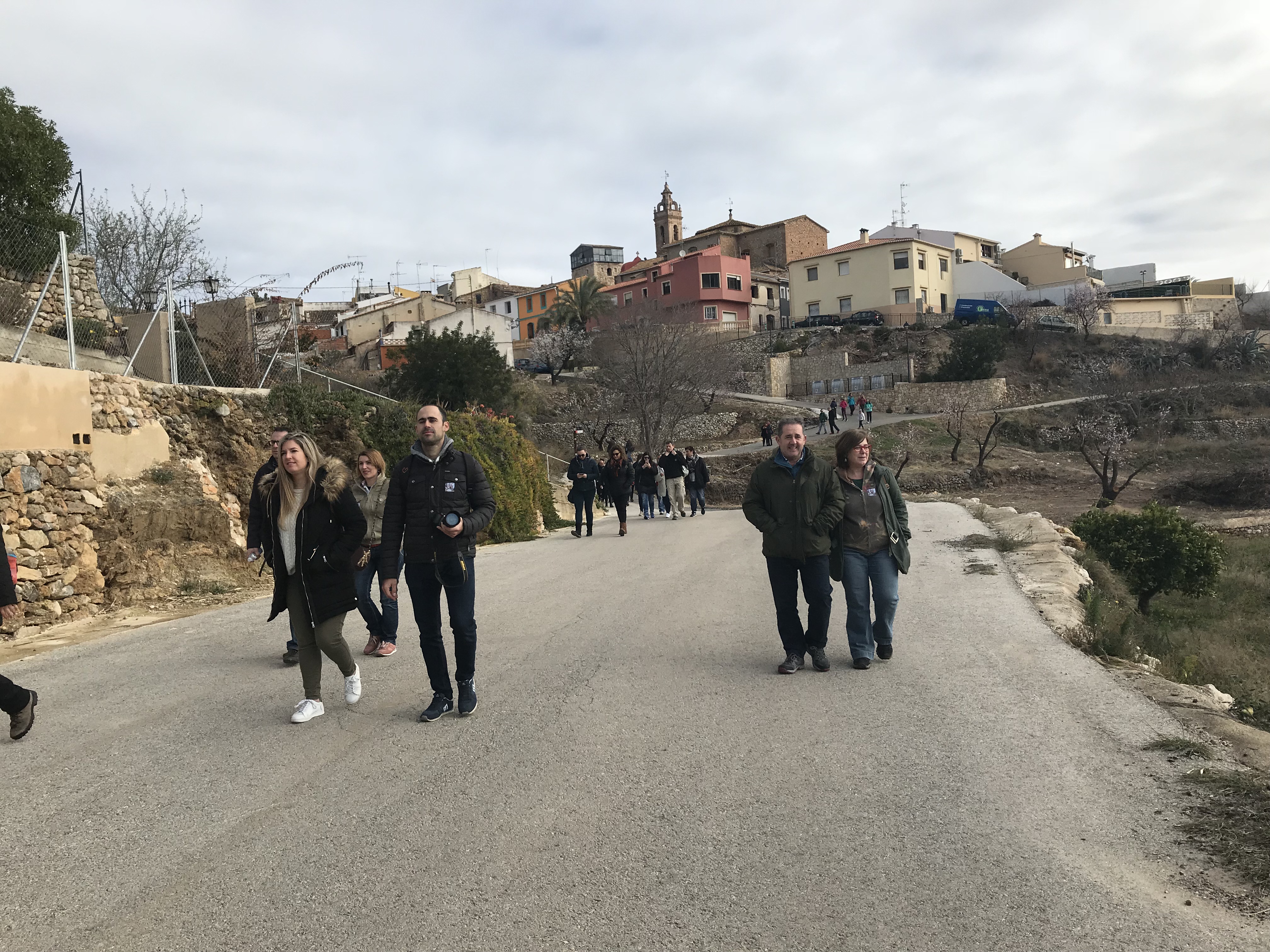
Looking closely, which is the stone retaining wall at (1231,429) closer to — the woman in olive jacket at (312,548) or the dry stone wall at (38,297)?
the dry stone wall at (38,297)

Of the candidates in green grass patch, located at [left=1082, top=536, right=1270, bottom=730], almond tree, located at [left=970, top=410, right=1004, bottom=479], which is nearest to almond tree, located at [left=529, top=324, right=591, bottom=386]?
almond tree, located at [left=970, top=410, right=1004, bottom=479]

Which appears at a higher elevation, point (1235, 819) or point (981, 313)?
point (981, 313)

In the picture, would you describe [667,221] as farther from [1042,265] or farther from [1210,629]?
[1210,629]

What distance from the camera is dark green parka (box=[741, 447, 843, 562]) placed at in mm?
6375

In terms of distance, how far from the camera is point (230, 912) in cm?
323

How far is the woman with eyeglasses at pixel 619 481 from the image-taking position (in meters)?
17.8

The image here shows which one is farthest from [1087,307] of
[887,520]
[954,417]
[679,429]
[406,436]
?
[887,520]

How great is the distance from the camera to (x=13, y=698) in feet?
17.2

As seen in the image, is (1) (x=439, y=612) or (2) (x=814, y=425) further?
(2) (x=814, y=425)

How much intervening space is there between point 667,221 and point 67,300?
105059 millimetres

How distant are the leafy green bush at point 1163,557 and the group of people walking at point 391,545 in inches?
527

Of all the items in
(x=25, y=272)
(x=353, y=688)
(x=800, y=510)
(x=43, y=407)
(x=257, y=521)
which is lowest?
(x=353, y=688)

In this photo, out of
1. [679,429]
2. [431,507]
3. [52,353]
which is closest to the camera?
[431,507]

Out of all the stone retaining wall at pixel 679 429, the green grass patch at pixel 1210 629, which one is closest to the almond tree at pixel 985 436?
the stone retaining wall at pixel 679 429
